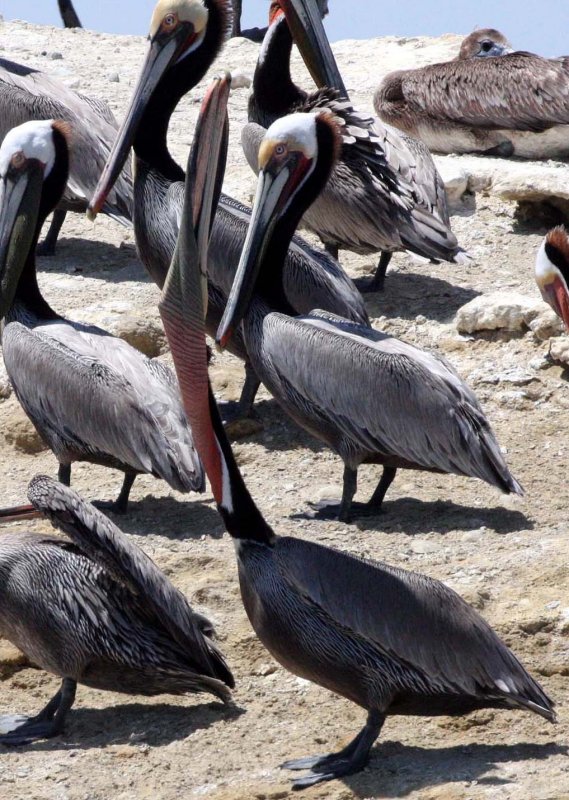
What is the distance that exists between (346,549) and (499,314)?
213 cm

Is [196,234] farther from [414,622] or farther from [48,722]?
[48,722]

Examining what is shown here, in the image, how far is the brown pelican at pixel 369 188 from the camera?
26.7 ft

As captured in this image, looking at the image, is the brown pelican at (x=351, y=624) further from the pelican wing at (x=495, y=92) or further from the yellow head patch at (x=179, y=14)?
the pelican wing at (x=495, y=92)

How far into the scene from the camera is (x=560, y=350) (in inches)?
282

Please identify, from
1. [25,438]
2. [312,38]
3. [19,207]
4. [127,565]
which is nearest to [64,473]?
[25,438]

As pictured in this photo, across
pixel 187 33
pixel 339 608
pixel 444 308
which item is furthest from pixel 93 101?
pixel 339 608

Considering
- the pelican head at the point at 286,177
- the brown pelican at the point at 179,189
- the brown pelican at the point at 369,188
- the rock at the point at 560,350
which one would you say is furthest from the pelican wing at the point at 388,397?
the brown pelican at the point at 369,188

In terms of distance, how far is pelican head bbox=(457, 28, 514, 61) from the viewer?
12453 millimetres

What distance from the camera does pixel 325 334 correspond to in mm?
6227

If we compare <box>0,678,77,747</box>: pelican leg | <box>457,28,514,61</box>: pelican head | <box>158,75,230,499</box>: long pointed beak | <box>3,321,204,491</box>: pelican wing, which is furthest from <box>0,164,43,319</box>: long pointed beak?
<box>457,28,514,61</box>: pelican head

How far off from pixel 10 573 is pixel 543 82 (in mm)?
7246

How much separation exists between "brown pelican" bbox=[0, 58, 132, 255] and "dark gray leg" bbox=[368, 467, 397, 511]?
10.2ft

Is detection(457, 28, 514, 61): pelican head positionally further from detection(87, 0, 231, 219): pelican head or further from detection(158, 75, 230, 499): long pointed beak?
detection(158, 75, 230, 499): long pointed beak

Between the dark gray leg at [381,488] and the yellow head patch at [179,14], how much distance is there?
8.68ft
